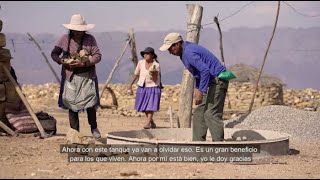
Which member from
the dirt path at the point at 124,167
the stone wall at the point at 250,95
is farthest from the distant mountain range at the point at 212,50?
the dirt path at the point at 124,167

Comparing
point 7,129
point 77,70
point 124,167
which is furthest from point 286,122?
point 124,167

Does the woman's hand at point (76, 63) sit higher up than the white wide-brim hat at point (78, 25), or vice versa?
the white wide-brim hat at point (78, 25)

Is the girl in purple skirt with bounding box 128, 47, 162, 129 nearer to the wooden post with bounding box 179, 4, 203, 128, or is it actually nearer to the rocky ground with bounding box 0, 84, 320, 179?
the wooden post with bounding box 179, 4, 203, 128

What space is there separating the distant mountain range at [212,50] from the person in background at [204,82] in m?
4.67

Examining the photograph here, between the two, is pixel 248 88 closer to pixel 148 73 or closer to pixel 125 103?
pixel 125 103

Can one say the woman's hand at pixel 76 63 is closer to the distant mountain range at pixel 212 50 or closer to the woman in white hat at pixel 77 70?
the woman in white hat at pixel 77 70

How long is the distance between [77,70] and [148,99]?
2.57 m

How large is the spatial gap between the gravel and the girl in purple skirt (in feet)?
4.45

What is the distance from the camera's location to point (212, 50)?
27.8m

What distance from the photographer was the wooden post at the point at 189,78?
332 inches

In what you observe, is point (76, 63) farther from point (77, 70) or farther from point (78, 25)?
point (78, 25)

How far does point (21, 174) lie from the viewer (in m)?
4.88

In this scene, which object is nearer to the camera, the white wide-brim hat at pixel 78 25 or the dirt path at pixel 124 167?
the dirt path at pixel 124 167

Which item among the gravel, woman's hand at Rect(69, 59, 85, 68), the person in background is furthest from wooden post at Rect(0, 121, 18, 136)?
the gravel
